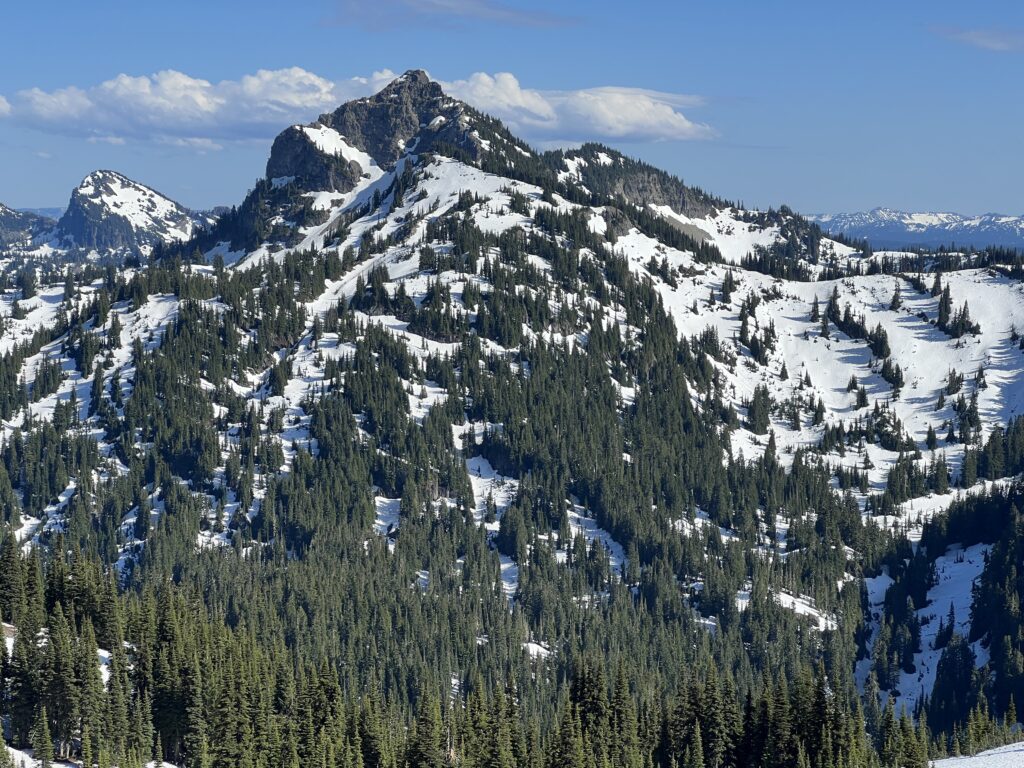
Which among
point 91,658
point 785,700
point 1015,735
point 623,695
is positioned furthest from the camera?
point 1015,735

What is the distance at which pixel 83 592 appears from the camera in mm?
160250

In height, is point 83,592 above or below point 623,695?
above

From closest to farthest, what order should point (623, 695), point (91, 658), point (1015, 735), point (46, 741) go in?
point (46, 741) < point (91, 658) < point (623, 695) < point (1015, 735)

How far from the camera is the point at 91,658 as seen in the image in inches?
5477

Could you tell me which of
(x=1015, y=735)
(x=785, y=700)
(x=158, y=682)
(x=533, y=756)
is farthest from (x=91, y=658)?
(x=1015, y=735)

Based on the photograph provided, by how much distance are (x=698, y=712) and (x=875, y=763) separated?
809 inches

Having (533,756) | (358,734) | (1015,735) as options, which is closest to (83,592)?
(358,734)

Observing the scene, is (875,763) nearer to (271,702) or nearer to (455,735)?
(455,735)

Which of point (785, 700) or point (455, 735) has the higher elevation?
point (785, 700)

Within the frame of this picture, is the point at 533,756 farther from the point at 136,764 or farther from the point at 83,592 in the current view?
the point at 83,592

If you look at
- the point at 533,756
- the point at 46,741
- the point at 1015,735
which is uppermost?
the point at 46,741

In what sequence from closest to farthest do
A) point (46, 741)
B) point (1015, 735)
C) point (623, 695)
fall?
point (46, 741), point (623, 695), point (1015, 735)

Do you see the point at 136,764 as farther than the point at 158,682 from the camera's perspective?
No

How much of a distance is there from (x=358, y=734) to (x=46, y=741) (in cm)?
3600
